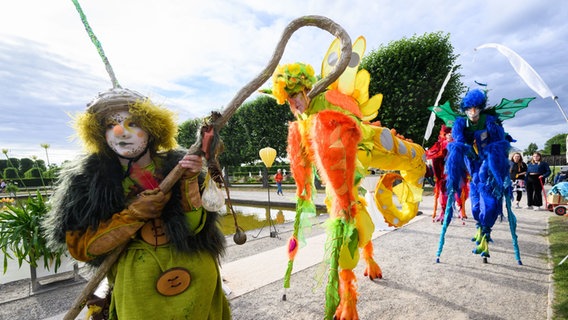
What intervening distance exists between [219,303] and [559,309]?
3059 mm

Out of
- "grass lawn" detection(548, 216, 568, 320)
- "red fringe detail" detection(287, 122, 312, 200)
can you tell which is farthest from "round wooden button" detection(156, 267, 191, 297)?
"grass lawn" detection(548, 216, 568, 320)

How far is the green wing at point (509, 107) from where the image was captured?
398cm

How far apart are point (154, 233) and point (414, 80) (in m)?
12.8

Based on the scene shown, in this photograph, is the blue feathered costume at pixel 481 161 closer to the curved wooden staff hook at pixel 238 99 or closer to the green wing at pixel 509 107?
the green wing at pixel 509 107

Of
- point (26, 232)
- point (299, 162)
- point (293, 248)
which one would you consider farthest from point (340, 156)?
point (26, 232)

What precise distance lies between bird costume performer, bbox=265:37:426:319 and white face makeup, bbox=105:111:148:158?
1.26m

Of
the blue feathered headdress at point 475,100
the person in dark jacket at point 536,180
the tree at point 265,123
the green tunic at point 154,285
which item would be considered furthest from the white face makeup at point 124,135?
the tree at point 265,123

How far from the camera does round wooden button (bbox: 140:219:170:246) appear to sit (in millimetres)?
1830

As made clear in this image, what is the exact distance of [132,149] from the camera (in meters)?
1.88

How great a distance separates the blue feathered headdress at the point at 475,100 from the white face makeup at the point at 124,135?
12.9ft

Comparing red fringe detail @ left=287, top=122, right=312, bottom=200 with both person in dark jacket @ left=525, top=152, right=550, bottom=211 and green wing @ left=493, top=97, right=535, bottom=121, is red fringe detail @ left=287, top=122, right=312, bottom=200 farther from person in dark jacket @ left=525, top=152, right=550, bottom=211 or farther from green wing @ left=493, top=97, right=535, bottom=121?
person in dark jacket @ left=525, top=152, right=550, bottom=211

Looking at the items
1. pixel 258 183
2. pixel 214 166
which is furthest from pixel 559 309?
pixel 258 183

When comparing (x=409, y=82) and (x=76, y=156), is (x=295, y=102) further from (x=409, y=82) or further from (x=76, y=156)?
(x=409, y=82)

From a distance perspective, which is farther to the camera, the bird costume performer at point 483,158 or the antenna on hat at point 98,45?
the bird costume performer at point 483,158
